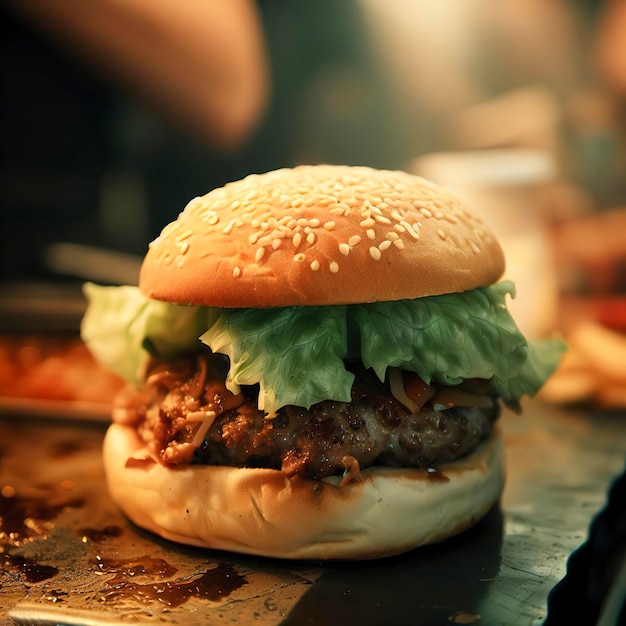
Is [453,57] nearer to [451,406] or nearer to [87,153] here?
[87,153]

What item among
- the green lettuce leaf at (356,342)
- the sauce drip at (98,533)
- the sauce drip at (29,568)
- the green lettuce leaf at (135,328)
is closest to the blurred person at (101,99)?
the green lettuce leaf at (135,328)

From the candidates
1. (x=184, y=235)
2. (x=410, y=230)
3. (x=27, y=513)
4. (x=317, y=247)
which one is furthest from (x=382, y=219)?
(x=27, y=513)

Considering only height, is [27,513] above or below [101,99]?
below

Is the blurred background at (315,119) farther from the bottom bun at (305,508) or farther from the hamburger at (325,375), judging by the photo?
the bottom bun at (305,508)

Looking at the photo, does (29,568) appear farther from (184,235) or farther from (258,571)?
(184,235)

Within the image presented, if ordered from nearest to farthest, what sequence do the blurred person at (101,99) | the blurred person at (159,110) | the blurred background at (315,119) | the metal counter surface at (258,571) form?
the metal counter surface at (258,571) → the blurred background at (315,119) → the blurred person at (101,99) → the blurred person at (159,110)

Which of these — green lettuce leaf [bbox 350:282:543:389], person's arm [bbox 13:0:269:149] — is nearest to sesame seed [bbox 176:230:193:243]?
green lettuce leaf [bbox 350:282:543:389]
